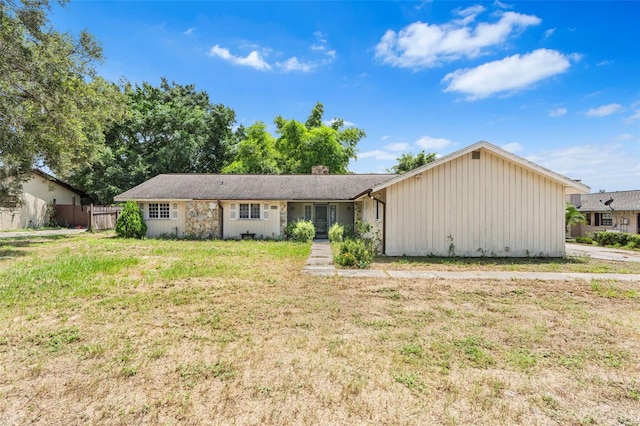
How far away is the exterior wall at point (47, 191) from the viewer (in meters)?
23.9

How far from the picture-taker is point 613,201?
22984 millimetres

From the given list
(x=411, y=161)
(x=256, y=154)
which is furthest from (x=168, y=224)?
(x=411, y=161)

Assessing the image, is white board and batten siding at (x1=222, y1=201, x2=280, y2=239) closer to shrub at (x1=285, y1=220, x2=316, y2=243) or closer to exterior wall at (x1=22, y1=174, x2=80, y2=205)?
shrub at (x1=285, y1=220, x2=316, y2=243)

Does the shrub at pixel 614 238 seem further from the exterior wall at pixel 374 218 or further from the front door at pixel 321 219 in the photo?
the front door at pixel 321 219

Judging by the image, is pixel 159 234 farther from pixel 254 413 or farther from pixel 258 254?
pixel 254 413

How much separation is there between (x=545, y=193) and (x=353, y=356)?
1121 cm

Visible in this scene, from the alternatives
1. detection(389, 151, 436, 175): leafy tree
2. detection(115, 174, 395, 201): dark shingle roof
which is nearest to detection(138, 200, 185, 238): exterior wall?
detection(115, 174, 395, 201): dark shingle roof

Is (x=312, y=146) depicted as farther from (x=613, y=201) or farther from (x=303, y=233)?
(x=613, y=201)

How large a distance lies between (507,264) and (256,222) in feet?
39.4

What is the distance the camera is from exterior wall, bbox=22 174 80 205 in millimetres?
23945

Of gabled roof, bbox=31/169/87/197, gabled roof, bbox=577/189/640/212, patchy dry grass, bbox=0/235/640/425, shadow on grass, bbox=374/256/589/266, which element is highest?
gabled roof, bbox=31/169/87/197

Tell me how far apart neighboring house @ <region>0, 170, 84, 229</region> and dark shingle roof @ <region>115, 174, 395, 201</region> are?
10.1 m

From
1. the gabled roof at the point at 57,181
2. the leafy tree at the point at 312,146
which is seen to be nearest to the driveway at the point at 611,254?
the leafy tree at the point at 312,146

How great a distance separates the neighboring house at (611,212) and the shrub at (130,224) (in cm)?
2924
